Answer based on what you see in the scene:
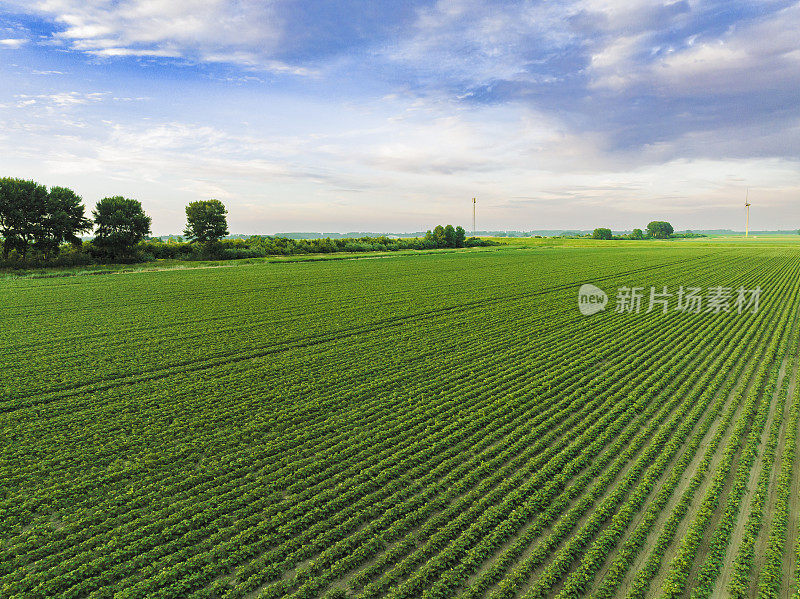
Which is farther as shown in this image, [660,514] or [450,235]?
[450,235]

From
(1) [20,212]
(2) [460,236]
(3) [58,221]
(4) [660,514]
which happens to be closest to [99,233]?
(3) [58,221]

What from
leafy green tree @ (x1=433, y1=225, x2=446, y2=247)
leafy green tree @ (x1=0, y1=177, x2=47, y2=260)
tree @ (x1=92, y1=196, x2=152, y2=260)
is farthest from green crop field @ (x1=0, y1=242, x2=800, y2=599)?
leafy green tree @ (x1=433, y1=225, x2=446, y2=247)

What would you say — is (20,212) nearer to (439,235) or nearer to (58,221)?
(58,221)

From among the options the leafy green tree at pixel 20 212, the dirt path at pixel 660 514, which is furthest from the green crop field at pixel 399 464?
the leafy green tree at pixel 20 212

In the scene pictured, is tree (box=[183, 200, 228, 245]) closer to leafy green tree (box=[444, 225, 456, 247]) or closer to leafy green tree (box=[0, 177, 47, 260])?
leafy green tree (box=[0, 177, 47, 260])

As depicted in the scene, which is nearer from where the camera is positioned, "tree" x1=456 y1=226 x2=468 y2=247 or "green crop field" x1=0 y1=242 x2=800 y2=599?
"green crop field" x1=0 y1=242 x2=800 y2=599

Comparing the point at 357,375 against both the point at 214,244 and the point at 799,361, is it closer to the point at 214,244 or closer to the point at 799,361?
the point at 799,361

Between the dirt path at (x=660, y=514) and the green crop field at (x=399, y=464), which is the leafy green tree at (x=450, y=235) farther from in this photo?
the dirt path at (x=660, y=514)
